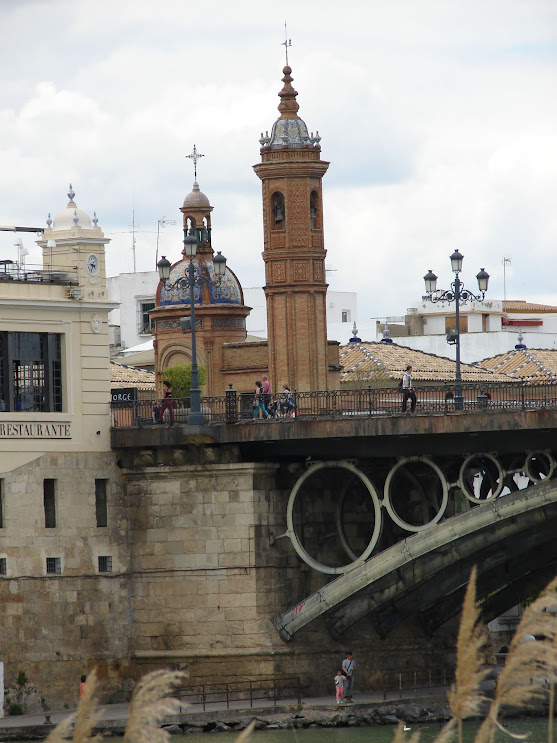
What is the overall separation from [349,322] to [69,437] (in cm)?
6367

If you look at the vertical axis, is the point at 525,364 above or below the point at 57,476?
above

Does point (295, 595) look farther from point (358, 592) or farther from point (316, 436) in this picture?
point (316, 436)

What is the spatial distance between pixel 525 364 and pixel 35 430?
43.3 m

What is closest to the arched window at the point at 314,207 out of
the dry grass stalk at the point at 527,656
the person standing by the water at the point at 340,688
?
the person standing by the water at the point at 340,688

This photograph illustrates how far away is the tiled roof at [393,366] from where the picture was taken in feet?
238

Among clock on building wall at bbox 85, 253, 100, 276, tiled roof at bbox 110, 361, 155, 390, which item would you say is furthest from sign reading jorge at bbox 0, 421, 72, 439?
tiled roof at bbox 110, 361, 155, 390

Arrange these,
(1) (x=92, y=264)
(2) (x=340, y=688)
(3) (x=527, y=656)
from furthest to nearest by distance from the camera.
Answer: (1) (x=92, y=264) < (2) (x=340, y=688) < (3) (x=527, y=656)

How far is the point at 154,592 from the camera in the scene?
43.1 m

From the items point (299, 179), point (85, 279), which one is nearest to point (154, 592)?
point (85, 279)

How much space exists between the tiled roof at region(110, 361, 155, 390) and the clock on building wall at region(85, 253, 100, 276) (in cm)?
2222

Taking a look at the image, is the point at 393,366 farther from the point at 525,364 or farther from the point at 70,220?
the point at 70,220

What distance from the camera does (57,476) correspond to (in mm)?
42438

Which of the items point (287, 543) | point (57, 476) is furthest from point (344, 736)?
point (57, 476)

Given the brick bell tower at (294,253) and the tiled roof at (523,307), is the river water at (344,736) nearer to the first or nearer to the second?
the brick bell tower at (294,253)
